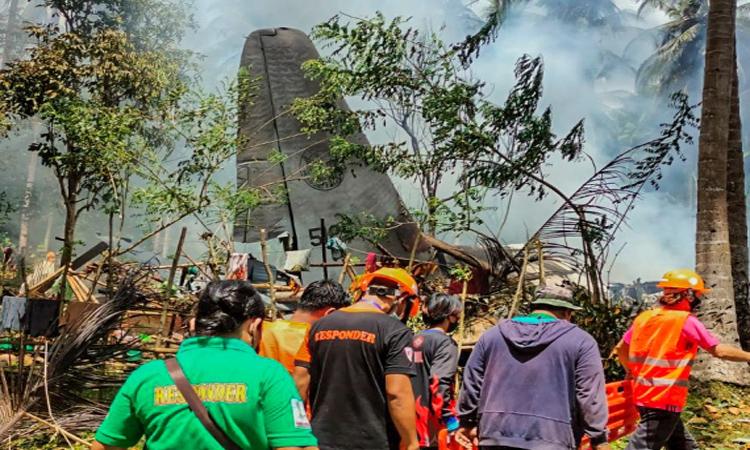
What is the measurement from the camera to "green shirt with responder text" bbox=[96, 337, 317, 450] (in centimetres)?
233

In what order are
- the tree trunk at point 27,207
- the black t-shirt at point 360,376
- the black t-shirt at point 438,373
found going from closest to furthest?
the black t-shirt at point 360,376 → the black t-shirt at point 438,373 → the tree trunk at point 27,207

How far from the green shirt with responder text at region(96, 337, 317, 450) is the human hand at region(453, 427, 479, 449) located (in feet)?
5.36

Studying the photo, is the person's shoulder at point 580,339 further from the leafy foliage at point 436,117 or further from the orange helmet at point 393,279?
the leafy foliage at point 436,117

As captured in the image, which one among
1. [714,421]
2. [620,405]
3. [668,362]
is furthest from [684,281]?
[714,421]

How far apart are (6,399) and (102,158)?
567cm

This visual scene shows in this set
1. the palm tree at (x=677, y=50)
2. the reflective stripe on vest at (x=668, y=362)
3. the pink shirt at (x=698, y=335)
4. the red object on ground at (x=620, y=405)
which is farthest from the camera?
the palm tree at (x=677, y=50)

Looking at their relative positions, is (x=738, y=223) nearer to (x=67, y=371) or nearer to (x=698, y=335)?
(x=698, y=335)

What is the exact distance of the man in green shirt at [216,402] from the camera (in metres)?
2.33

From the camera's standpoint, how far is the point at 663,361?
5.05 m

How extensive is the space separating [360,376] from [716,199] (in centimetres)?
710

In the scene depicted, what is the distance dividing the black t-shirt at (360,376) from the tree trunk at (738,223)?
8287 millimetres

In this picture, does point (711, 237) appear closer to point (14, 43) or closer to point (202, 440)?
point (202, 440)

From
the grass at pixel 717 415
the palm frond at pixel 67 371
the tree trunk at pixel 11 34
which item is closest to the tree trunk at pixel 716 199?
the grass at pixel 717 415

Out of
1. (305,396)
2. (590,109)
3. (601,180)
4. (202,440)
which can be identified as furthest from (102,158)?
(590,109)
